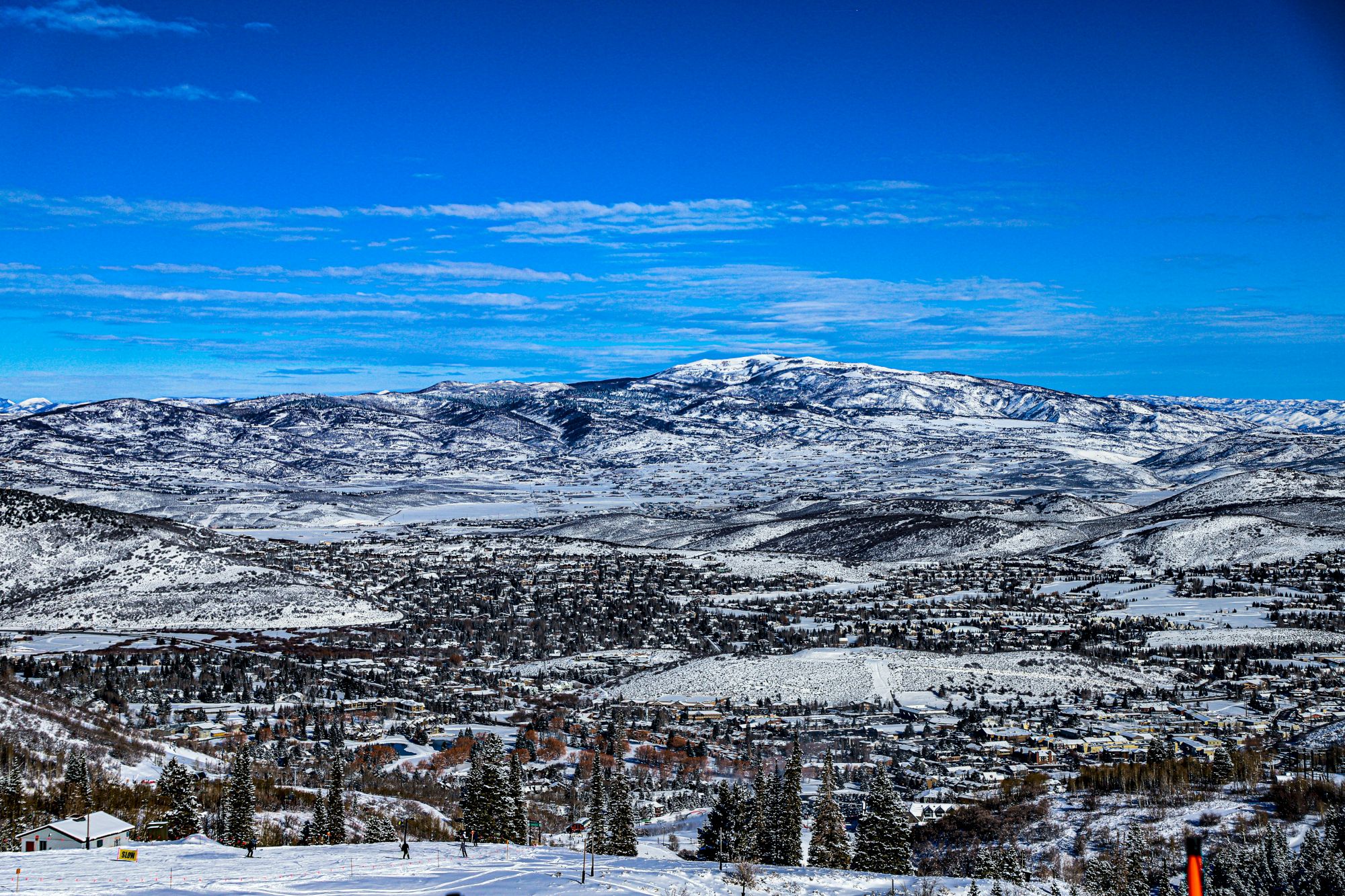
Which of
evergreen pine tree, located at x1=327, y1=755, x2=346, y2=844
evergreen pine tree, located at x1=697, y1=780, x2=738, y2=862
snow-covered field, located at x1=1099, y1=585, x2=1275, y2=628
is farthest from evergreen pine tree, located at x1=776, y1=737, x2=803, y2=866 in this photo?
snow-covered field, located at x1=1099, y1=585, x2=1275, y2=628

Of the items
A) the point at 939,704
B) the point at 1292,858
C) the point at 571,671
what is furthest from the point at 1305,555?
the point at 1292,858

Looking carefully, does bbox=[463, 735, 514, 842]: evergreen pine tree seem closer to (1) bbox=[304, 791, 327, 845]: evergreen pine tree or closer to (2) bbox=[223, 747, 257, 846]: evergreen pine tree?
(1) bbox=[304, 791, 327, 845]: evergreen pine tree

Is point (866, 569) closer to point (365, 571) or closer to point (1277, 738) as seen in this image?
point (365, 571)

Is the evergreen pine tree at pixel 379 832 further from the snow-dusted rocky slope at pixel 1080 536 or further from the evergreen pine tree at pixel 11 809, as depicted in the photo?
the snow-dusted rocky slope at pixel 1080 536

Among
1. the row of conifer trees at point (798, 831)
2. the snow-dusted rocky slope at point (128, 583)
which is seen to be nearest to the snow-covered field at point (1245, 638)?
the row of conifer trees at point (798, 831)

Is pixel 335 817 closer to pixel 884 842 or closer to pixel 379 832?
pixel 379 832
